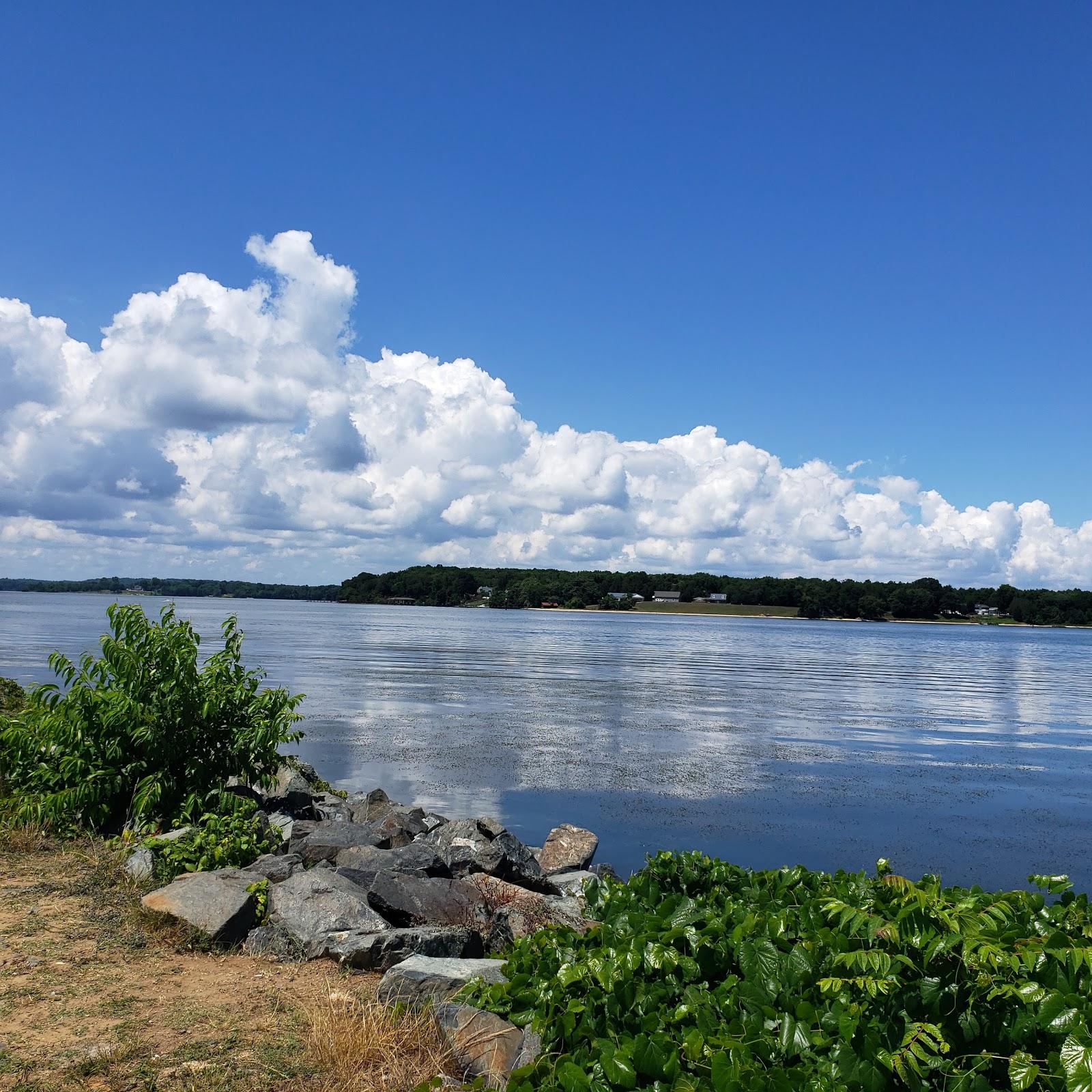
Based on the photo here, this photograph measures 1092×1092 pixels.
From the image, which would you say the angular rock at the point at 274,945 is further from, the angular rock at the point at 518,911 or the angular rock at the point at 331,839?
the angular rock at the point at 331,839

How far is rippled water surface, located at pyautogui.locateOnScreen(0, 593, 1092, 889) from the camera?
14367 mm

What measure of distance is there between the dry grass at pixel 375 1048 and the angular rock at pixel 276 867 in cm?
310

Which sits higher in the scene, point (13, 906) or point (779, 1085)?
point (779, 1085)

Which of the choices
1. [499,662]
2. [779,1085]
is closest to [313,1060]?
[779,1085]

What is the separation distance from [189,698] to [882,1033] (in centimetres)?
872

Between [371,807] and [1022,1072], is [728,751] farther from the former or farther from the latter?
[1022,1072]

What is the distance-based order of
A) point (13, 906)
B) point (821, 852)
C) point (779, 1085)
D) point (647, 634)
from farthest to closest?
point (647, 634), point (821, 852), point (13, 906), point (779, 1085)

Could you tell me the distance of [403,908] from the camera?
7883 millimetres

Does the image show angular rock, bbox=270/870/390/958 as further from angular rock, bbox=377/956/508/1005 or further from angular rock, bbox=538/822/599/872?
Result: angular rock, bbox=538/822/599/872

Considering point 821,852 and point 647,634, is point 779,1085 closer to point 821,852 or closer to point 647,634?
point 821,852

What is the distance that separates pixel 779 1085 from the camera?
3561 millimetres

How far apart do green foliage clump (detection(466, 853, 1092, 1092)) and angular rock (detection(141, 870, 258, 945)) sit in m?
2.97

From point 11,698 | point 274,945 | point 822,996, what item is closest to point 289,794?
point 11,698

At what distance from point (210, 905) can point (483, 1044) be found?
3.41 meters
